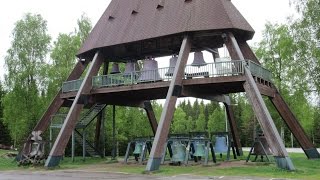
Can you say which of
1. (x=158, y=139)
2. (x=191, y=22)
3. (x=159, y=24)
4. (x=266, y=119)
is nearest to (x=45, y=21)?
(x=159, y=24)

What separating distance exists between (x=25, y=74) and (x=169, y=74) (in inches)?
788

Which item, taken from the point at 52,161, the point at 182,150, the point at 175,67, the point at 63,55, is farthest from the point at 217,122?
the point at 175,67

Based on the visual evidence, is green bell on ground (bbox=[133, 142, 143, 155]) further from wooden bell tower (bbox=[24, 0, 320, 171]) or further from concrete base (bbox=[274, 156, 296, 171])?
concrete base (bbox=[274, 156, 296, 171])

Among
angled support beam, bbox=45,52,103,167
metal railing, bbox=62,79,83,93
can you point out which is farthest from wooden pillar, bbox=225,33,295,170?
metal railing, bbox=62,79,83,93

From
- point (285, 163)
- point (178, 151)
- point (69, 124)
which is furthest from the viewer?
point (69, 124)

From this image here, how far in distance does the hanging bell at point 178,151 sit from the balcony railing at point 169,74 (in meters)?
3.79

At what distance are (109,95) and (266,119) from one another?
37.9 feet

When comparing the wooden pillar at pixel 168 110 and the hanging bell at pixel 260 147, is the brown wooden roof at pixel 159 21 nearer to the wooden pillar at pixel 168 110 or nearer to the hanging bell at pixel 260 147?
the wooden pillar at pixel 168 110

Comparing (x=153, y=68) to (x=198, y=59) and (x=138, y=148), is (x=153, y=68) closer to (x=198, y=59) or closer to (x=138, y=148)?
(x=198, y=59)

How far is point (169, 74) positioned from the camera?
24.3m

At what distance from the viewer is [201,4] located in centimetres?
2434

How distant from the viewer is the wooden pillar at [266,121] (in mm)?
18816

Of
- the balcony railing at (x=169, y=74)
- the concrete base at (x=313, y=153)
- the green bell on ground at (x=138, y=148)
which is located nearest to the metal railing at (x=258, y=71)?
the balcony railing at (x=169, y=74)

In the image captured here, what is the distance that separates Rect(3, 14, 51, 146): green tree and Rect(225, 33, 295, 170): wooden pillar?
23732 mm
